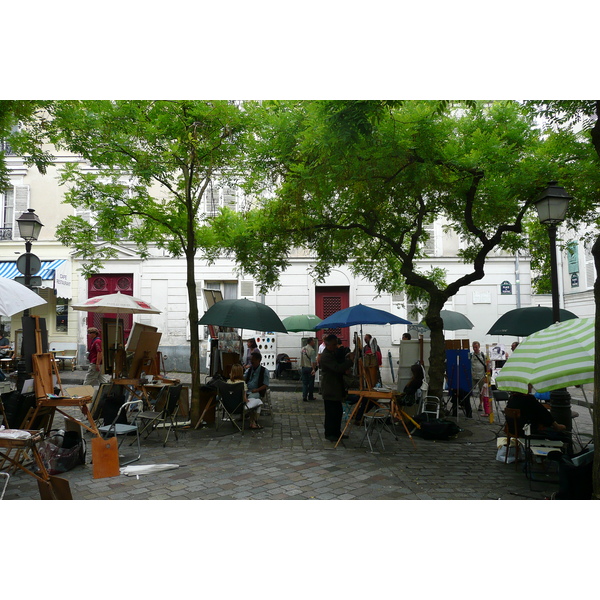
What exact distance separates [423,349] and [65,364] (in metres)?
13.0

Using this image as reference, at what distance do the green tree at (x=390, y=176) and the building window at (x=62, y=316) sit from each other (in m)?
9.98

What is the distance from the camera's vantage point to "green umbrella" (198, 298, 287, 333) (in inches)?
342

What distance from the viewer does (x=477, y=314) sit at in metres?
18.0

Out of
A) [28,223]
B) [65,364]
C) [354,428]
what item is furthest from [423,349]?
[65,364]

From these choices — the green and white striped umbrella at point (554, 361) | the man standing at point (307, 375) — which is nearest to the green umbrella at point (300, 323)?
the man standing at point (307, 375)

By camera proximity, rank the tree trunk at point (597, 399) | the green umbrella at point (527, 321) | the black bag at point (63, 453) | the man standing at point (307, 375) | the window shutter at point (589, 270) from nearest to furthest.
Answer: the tree trunk at point (597, 399) < the black bag at point (63, 453) < the green umbrella at point (527, 321) < the man standing at point (307, 375) < the window shutter at point (589, 270)

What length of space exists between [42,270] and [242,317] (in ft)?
38.4

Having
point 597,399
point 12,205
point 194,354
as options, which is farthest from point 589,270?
point 12,205

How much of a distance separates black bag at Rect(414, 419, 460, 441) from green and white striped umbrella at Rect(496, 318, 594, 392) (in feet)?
10.5

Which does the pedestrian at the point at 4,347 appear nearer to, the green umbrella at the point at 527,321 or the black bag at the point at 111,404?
the black bag at the point at 111,404

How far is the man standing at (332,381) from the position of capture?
7.23m

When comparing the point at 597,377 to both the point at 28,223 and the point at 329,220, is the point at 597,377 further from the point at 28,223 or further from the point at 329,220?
the point at 28,223

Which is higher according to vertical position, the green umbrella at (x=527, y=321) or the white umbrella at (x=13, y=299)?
the white umbrella at (x=13, y=299)

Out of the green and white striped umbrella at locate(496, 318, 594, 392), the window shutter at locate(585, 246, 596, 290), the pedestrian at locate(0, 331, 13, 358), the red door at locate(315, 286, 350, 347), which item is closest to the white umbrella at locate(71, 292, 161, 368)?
the pedestrian at locate(0, 331, 13, 358)
